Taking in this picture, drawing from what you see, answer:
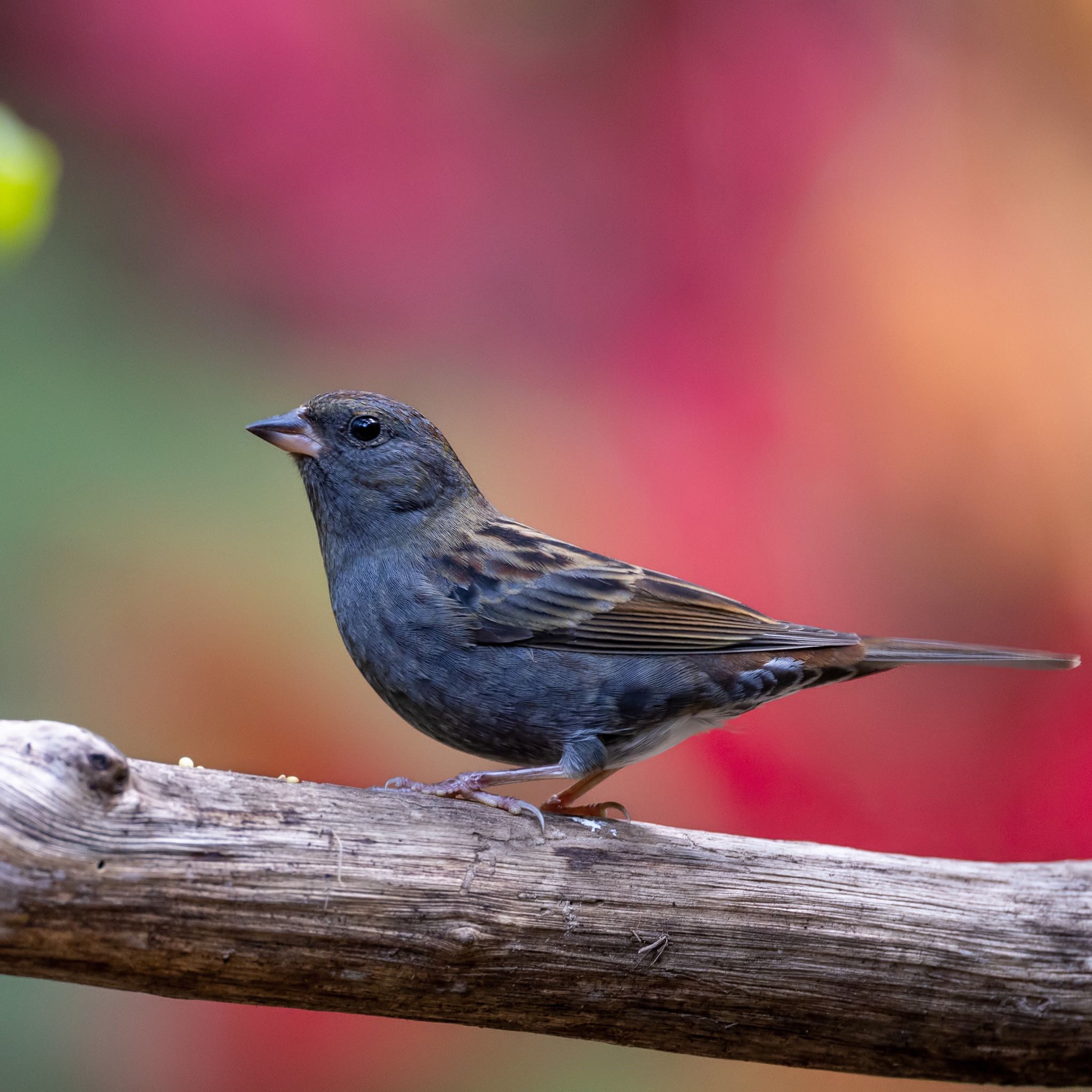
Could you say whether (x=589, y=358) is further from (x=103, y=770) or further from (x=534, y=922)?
(x=103, y=770)

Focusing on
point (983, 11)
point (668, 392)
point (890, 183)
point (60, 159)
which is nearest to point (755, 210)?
point (890, 183)

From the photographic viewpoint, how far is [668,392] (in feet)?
11.5

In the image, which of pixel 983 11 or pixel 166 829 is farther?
pixel 983 11

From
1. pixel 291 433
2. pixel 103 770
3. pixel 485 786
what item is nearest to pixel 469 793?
pixel 485 786

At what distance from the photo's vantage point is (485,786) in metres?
2.22

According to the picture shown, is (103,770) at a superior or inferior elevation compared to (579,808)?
inferior

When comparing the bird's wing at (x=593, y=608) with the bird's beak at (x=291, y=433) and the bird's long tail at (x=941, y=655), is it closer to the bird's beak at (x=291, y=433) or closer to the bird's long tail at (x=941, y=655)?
the bird's long tail at (x=941, y=655)

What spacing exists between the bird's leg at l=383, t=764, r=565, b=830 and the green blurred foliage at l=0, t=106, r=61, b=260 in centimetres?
113

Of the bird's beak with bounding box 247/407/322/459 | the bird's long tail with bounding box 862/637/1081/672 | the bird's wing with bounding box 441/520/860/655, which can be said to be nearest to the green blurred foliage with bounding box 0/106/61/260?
the bird's beak with bounding box 247/407/322/459

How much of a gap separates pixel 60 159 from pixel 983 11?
9.03 ft

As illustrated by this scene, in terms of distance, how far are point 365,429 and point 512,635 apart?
55 cm

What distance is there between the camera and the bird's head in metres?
2.45

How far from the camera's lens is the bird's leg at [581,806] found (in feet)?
8.05

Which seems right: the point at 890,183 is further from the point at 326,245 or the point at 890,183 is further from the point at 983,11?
the point at 326,245
